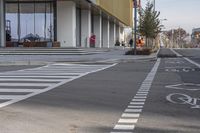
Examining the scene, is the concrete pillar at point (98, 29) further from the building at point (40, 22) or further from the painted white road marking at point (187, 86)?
the painted white road marking at point (187, 86)

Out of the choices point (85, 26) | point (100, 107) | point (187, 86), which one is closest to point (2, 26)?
point (85, 26)

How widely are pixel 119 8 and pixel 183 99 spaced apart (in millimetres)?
66900

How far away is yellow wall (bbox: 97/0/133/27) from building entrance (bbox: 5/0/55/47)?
5.81 metres

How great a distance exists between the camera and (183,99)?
42.8 feet

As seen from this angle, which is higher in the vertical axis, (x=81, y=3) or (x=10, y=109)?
(x=81, y=3)

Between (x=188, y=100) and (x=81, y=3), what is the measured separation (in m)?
Result: 38.8

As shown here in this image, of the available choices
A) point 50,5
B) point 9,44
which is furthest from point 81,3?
point 9,44

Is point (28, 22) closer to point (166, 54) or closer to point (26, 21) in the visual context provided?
point (26, 21)

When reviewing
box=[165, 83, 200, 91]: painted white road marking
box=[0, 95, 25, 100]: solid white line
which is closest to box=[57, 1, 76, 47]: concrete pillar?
box=[165, 83, 200, 91]: painted white road marking

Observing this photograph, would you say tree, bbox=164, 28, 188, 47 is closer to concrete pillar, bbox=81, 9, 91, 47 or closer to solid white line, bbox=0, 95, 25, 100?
concrete pillar, bbox=81, 9, 91, 47

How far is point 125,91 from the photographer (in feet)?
49.1

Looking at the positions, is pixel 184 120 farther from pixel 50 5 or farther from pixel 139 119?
pixel 50 5

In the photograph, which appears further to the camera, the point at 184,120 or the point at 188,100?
the point at 188,100

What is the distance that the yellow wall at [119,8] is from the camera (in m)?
59.5
